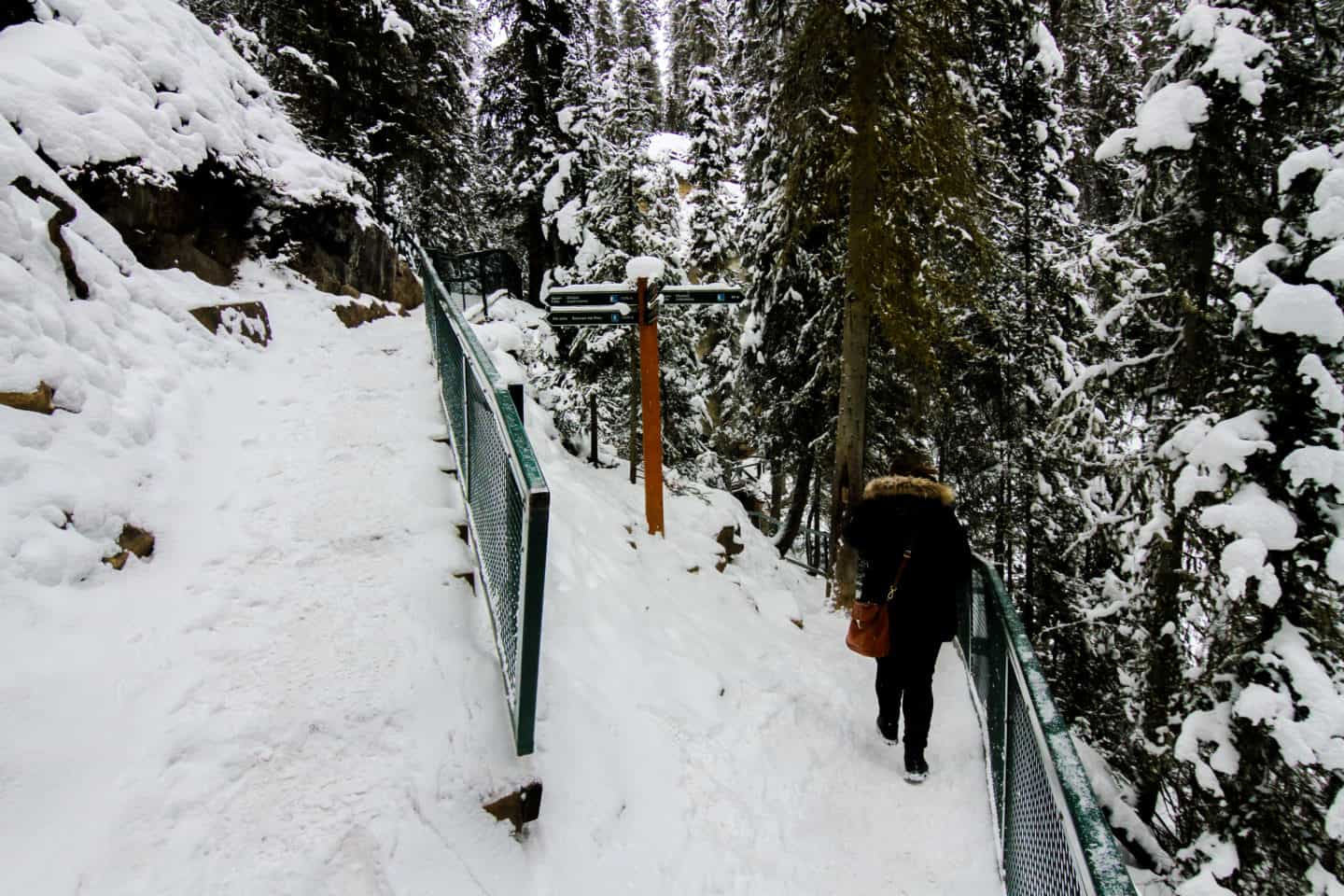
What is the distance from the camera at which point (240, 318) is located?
754 cm

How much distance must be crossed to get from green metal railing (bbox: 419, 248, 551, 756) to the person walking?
Result: 219 cm

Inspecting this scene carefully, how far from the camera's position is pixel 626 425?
12.8m

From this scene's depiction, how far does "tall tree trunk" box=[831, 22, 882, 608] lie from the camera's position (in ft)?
26.8

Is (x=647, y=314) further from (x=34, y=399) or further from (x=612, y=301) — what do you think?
(x=34, y=399)

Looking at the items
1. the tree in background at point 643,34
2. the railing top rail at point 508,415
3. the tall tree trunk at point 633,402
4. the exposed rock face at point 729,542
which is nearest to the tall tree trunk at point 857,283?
the exposed rock face at point 729,542

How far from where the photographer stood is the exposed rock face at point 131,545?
381 cm

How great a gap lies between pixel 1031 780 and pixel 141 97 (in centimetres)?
1038

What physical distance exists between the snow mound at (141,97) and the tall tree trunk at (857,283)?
26.2ft

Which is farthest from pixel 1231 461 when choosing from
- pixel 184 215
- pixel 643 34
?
pixel 643 34

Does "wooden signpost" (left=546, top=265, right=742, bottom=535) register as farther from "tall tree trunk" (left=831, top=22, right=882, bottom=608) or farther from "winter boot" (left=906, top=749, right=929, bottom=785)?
"winter boot" (left=906, top=749, right=929, bottom=785)

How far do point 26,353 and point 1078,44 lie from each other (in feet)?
62.3

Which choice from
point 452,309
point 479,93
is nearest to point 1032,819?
point 452,309

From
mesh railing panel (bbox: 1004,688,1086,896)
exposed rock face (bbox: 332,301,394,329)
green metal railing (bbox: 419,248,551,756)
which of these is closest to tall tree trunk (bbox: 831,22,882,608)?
mesh railing panel (bbox: 1004,688,1086,896)

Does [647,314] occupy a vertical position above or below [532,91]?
below
